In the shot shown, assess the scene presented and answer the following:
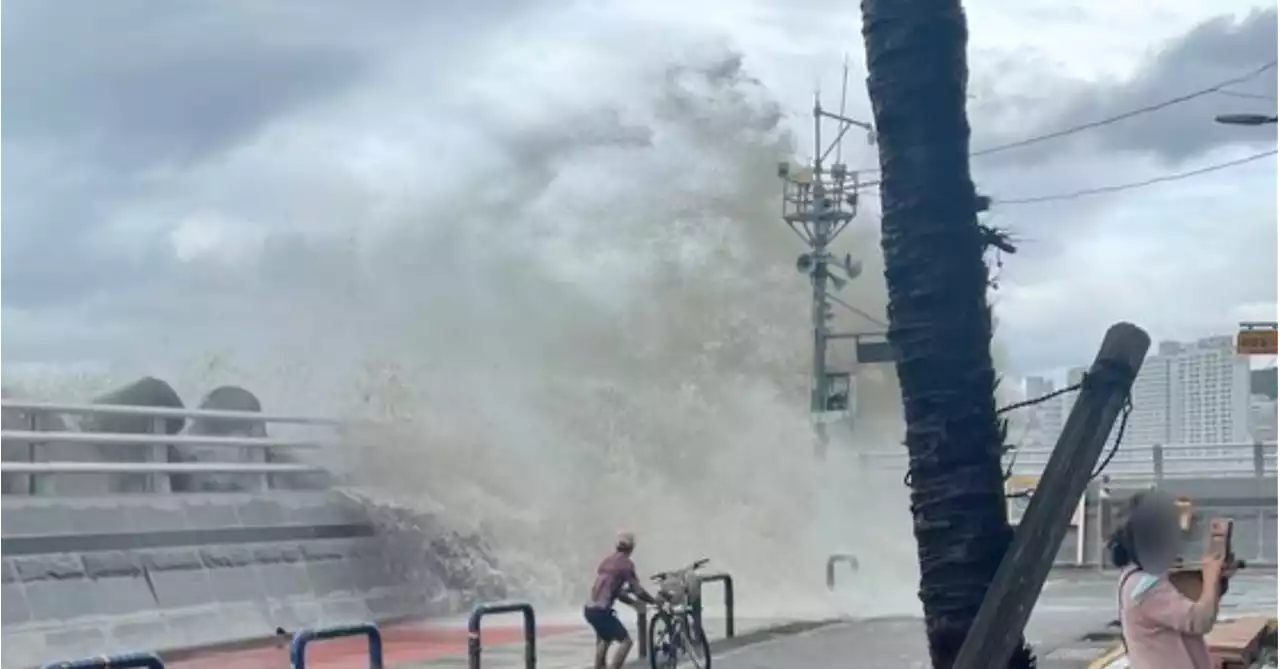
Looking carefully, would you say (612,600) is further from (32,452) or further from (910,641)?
(32,452)

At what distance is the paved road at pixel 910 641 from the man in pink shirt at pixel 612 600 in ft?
6.16

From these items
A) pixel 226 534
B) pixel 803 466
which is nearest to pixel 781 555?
pixel 803 466

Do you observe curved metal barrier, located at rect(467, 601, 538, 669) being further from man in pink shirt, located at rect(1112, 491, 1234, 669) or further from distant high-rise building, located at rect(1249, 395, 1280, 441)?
distant high-rise building, located at rect(1249, 395, 1280, 441)

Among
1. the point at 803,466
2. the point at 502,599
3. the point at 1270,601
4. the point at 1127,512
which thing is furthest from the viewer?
the point at 803,466

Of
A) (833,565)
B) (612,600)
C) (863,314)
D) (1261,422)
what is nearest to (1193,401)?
(1261,422)

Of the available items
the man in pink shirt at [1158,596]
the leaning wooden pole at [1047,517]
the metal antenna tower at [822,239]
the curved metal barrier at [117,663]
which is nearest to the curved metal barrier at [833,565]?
the metal antenna tower at [822,239]

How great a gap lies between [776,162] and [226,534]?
19.0m

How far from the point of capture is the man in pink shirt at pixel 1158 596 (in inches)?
209

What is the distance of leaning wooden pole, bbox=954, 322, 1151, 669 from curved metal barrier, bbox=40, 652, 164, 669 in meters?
5.02

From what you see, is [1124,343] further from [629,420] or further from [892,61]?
[629,420]

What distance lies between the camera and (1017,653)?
427 centimetres

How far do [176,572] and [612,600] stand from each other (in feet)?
15.5

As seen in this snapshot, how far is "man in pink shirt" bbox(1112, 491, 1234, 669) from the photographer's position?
5.30 m

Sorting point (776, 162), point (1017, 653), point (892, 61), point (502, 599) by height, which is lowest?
point (502, 599)
